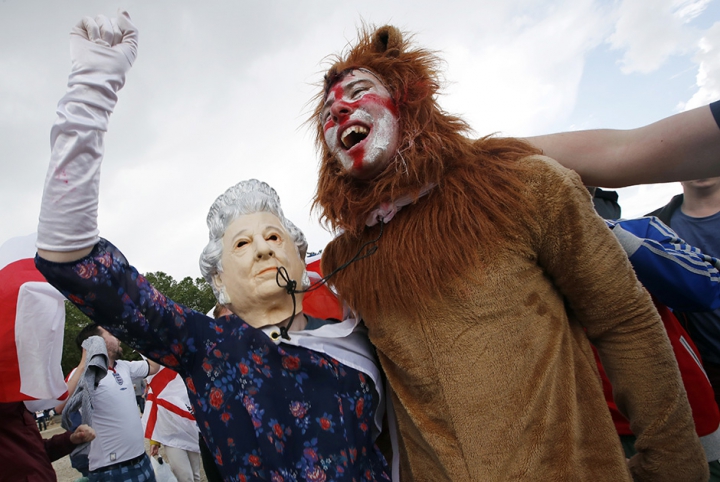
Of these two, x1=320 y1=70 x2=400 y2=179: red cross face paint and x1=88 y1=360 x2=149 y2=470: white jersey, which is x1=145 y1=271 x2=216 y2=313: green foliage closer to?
x1=88 y1=360 x2=149 y2=470: white jersey

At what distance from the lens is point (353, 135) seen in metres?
1.70

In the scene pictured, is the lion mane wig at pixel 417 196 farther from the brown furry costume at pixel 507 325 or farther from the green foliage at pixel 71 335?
the green foliage at pixel 71 335

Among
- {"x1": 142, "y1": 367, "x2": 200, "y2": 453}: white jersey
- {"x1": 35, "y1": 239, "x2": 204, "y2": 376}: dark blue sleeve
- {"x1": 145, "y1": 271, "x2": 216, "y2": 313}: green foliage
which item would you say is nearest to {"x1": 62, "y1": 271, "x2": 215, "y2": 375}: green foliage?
{"x1": 145, "y1": 271, "x2": 216, "y2": 313}: green foliage

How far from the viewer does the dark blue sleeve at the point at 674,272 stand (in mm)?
1635

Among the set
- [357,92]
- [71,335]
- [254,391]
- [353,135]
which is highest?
[71,335]

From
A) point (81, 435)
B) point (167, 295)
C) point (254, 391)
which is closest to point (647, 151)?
point (254, 391)

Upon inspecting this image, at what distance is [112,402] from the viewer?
13.8 feet

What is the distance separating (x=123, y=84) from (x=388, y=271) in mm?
1034

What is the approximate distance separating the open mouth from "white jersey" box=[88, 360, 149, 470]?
12.4ft

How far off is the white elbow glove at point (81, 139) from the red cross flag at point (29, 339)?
125 cm

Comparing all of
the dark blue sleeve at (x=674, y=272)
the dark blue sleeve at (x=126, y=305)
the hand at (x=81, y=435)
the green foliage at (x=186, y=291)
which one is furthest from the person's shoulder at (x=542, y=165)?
the green foliage at (x=186, y=291)

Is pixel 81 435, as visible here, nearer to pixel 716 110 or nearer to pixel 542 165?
pixel 542 165

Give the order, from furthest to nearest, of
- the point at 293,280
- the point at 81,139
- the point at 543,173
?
the point at 293,280 → the point at 543,173 → the point at 81,139

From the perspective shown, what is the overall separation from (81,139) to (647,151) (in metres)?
1.70
